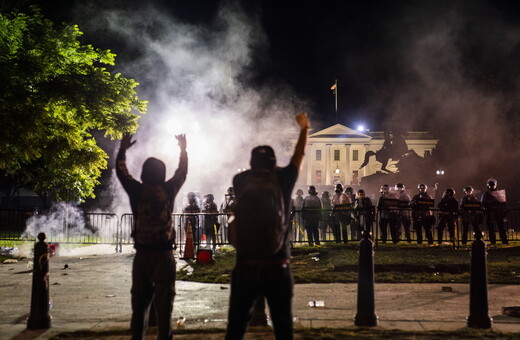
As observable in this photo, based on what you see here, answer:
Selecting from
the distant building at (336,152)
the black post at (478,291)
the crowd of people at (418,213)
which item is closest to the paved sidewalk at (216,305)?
the black post at (478,291)

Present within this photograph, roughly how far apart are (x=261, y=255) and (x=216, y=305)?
3.82m

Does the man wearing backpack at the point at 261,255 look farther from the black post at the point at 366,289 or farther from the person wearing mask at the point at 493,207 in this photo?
the person wearing mask at the point at 493,207

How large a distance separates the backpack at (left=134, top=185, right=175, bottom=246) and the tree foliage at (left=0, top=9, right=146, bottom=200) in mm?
9537

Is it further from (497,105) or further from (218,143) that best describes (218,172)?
(497,105)

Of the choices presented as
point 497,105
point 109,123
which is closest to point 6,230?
point 109,123

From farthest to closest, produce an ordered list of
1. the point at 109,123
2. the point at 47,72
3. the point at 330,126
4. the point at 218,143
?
the point at 330,126 < the point at 218,143 < the point at 109,123 < the point at 47,72

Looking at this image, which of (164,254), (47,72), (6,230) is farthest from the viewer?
(6,230)

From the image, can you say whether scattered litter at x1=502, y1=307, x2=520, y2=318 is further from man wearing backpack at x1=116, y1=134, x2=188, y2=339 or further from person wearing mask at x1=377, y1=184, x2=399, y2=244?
person wearing mask at x1=377, y1=184, x2=399, y2=244

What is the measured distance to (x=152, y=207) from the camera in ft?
14.7

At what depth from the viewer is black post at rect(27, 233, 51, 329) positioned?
584 centimetres

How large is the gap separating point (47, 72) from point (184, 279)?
26.4 feet

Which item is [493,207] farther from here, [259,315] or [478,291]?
[259,315]

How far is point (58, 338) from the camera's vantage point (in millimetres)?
5367

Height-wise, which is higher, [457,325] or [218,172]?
[218,172]
